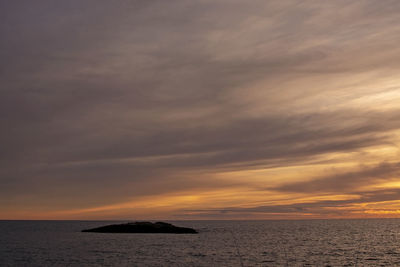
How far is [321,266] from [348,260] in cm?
893

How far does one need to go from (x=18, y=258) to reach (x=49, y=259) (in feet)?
20.6

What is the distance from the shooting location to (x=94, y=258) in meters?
62.0

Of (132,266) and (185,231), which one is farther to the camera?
(185,231)

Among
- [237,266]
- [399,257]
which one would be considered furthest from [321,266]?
[399,257]

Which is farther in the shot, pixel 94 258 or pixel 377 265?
pixel 94 258

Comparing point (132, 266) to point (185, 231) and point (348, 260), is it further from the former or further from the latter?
point (185, 231)

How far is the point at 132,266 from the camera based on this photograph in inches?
2131

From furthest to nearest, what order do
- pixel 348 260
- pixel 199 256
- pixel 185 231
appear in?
pixel 185 231 < pixel 199 256 < pixel 348 260

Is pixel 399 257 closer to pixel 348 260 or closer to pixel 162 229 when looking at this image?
pixel 348 260

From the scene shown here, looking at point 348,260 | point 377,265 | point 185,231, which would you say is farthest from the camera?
point 185,231

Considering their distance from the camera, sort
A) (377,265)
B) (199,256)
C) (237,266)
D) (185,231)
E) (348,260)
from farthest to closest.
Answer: (185,231) < (199,256) < (348,260) < (377,265) < (237,266)

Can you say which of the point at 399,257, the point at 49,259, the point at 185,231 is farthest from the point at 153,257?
the point at 185,231

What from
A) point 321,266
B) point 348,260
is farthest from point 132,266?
point 348,260

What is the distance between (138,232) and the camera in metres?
141
